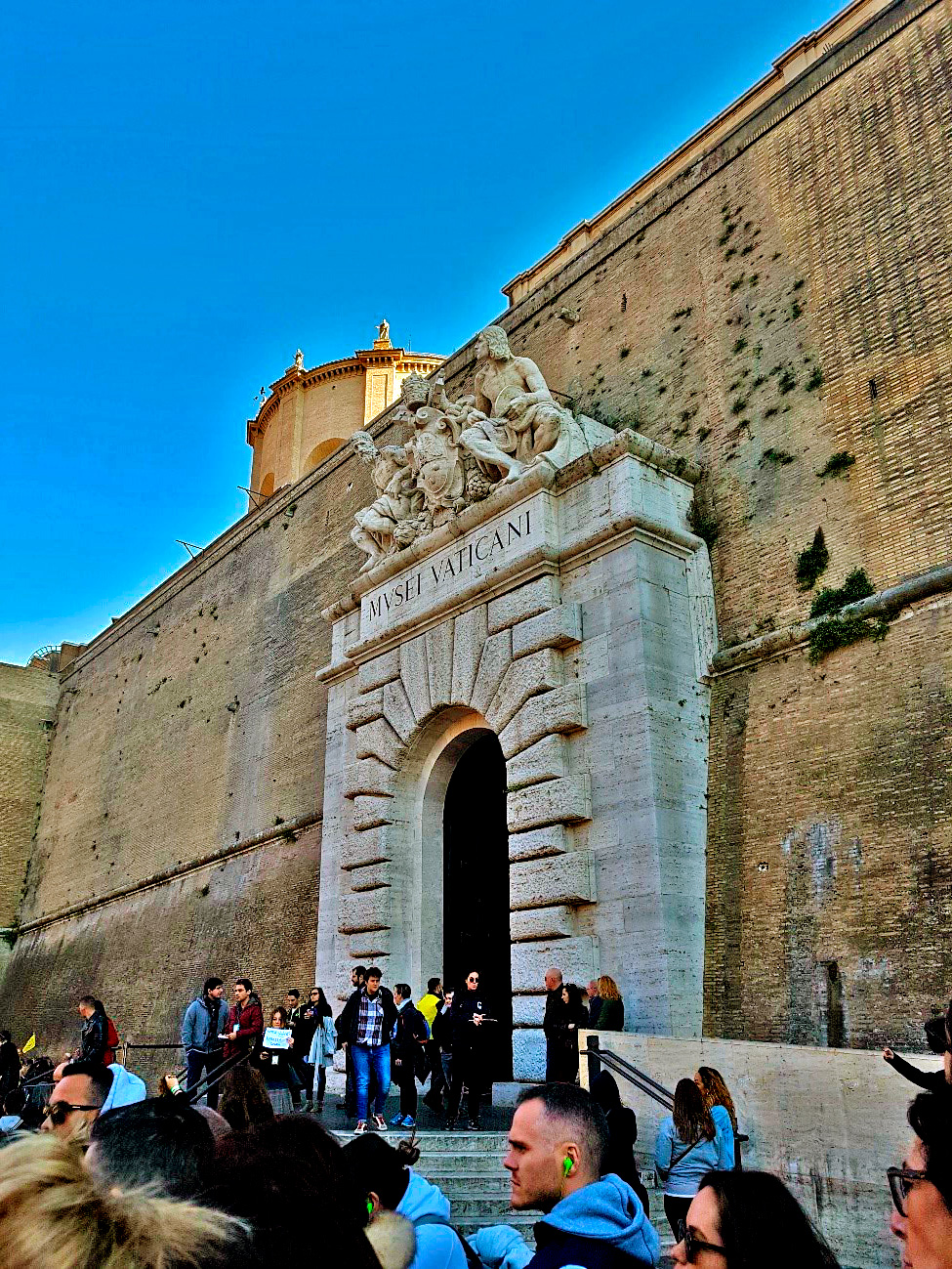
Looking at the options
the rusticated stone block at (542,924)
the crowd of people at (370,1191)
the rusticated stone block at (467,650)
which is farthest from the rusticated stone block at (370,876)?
the crowd of people at (370,1191)

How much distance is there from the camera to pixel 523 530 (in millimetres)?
9836

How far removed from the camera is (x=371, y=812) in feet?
35.5

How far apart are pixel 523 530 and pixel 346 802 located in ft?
12.2

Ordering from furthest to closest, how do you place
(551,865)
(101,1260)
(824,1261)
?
(551,865), (824,1261), (101,1260)

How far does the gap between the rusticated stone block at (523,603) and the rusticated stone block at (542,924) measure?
2594mm

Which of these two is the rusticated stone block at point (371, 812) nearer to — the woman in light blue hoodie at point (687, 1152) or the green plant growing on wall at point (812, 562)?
the green plant growing on wall at point (812, 562)

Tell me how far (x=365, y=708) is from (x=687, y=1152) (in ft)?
24.8

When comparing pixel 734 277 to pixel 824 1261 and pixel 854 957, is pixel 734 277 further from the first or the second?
pixel 824 1261

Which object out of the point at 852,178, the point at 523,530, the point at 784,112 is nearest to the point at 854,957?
the point at 523,530

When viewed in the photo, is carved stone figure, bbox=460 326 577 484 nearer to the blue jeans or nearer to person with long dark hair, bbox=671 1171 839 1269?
the blue jeans

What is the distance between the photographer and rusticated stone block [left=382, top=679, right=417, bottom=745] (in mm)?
10812

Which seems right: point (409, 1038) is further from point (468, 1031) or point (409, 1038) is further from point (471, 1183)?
point (471, 1183)

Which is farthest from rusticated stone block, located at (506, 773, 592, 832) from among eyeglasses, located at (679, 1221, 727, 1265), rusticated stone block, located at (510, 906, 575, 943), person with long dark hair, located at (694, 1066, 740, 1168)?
eyeglasses, located at (679, 1221, 727, 1265)

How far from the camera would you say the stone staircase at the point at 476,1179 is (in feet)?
18.5
